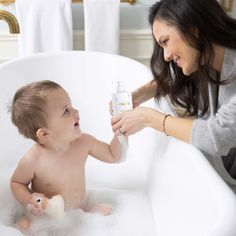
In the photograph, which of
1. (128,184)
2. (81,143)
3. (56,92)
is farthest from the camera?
(128,184)

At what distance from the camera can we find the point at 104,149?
1.54 metres

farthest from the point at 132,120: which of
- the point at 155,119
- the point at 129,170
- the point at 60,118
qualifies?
the point at 129,170

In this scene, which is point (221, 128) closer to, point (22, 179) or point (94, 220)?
point (94, 220)

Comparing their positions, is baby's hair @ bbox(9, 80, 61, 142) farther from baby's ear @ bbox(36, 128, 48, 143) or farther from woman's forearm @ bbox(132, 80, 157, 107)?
woman's forearm @ bbox(132, 80, 157, 107)

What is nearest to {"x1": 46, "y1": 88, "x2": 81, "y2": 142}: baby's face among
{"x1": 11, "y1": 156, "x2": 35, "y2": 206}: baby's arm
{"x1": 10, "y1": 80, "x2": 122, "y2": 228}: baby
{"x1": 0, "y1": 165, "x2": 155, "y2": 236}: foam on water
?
{"x1": 10, "y1": 80, "x2": 122, "y2": 228}: baby

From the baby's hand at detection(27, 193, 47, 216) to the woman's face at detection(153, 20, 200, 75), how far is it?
609mm

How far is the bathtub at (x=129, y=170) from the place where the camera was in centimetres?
101

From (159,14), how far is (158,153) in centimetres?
49

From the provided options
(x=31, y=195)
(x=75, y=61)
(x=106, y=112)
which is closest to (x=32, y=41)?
(x=75, y=61)

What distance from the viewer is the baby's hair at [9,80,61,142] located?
1.30 metres

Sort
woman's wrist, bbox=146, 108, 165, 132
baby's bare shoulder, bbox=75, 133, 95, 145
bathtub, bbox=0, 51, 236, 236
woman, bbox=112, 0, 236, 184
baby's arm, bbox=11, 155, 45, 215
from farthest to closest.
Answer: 1. baby's bare shoulder, bbox=75, 133, 95, 145
2. baby's arm, bbox=11, 155, 45, 215
3. woman's wrist, bbox=146, 108, 165, 132
4. woman, bbox=112, 0, 236, 184
5. bathtub, bbox=0, 51, 236, 236

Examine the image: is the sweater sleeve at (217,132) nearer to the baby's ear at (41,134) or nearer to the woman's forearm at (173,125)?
the woman's forearm at (173,125)

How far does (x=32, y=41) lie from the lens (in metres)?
2.10

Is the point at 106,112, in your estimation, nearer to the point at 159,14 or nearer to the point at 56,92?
the point at 56,92
